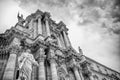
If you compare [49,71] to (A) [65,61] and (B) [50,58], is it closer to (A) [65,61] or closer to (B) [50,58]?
(B) [50,58]

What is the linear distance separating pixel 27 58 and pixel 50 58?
229 inches

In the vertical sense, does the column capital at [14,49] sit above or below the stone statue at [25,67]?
above

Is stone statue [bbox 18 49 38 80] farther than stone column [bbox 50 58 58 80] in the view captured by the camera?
No

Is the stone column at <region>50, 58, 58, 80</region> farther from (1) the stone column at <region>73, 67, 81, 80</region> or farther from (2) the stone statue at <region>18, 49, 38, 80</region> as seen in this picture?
(2) the stone statue at <region>18, 49, 38, 80</region>

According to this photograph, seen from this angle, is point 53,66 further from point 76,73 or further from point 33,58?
point 33,58

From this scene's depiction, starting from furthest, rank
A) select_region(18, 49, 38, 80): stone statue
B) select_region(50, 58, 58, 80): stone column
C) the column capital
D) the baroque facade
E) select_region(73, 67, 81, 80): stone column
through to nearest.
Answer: select_region(73, 67, 81, 80): stone column < select_region(50, 58, 58, 80): stone column < the column capital < the baroque facade < select_region(18, 49, 38, 80): stone statue

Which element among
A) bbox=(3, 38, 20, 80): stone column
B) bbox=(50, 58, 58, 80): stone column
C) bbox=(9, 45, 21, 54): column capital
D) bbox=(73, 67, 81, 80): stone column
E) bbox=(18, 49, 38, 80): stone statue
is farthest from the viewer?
bbox=(73, 67, 81, 80): stone column

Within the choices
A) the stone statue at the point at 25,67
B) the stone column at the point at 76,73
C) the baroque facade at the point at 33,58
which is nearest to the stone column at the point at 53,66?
the baroque facade at the point at 33,58

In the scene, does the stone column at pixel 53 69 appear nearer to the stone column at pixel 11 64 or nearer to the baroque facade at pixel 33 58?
the baroque facade at pixel 33 58

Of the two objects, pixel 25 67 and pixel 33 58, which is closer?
pixel 25 67

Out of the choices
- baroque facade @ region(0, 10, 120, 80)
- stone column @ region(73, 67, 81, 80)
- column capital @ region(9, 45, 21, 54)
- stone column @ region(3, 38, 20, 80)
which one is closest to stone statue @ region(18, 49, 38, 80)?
baroque facade @ region(0, 10, 120, 80)

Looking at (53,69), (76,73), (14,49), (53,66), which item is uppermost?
(14,49)

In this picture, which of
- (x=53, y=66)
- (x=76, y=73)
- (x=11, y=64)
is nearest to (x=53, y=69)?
(x=53, y=66)

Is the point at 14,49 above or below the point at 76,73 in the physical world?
above
